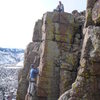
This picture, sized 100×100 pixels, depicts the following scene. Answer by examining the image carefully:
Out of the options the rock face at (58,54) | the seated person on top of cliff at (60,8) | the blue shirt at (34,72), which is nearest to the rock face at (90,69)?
the rock face at (58,54)

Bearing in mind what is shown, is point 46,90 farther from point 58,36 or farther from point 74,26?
point 74,26

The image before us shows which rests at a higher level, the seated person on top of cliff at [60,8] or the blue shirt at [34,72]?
the seated person on top of cliff at [60,8]

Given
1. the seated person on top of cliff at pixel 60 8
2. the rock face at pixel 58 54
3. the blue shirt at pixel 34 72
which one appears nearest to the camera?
the rock face at pixel 58 54

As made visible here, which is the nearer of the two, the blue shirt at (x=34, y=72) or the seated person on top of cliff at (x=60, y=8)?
the blue shirt at (x=34, y=72)

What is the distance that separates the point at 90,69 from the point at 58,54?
9.49 metres

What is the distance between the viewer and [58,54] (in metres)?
28.5

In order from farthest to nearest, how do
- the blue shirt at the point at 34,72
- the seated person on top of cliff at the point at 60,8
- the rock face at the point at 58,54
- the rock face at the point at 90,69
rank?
the seated person on top of cliff at the point at 60,8 < the blue shirt at the point at 34,72 < the rock face at the point at 58,54 < the rock face at the point at 90,69

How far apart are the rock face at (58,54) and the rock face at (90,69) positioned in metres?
7.32

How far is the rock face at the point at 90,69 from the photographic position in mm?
18906

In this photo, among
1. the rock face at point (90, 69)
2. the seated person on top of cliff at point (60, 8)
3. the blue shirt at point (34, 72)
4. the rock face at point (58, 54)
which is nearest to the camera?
the rock face at point (90, 69)

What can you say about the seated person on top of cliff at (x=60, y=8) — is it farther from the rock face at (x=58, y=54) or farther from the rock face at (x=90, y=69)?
the rock face at (x=90, y=69)

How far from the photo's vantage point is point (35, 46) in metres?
35.0

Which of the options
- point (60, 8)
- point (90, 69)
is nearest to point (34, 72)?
point (60, 8)

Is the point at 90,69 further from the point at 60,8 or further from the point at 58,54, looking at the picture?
the point at 60,8
